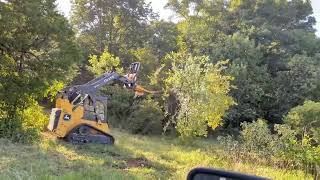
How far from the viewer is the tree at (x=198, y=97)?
19.0m

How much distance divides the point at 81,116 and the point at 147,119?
29.8ft

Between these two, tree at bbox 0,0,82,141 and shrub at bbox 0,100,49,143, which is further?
tree at bbox 0,0,82,141

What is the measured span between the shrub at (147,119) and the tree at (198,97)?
3.01 meters

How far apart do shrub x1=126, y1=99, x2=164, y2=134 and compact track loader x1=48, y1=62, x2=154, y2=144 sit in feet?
26.8

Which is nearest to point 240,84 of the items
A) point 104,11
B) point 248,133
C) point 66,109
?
point 248,133

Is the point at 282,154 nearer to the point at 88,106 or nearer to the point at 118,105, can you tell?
the point at 88,106

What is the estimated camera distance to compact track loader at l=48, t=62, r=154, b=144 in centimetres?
1445

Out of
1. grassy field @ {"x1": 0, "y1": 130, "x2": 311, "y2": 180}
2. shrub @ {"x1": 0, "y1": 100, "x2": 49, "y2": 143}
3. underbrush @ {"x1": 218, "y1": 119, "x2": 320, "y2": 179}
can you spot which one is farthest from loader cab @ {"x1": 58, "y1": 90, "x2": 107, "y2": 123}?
underbrush @ {"x1": 218, "y1": 119, "x2": 320, "y2": 179}

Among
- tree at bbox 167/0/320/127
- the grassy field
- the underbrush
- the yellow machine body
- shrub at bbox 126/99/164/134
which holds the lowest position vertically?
the grassy field

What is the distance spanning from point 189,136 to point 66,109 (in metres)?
6.61

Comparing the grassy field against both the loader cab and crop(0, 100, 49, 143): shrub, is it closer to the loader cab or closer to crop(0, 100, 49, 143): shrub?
crop(0, 100, 49, 143): shrub

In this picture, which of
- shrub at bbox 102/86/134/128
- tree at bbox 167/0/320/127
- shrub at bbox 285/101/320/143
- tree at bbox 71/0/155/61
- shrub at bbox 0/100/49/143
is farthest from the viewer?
tree at bbox 71/0/155/61

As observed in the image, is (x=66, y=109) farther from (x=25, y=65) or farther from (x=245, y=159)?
(x=245, y=159)

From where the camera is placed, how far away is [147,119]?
23500mm
